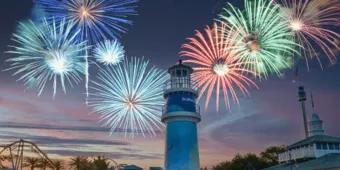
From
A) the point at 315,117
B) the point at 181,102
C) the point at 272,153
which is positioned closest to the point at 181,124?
the point at 181,102

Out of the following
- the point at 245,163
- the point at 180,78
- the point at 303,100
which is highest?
the point at 303,100

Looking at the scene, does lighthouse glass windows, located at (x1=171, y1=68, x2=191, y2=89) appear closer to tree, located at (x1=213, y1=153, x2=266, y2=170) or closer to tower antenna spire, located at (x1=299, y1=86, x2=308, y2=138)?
tree, located at (x1=213, y1=153, x2=266, y2=170)

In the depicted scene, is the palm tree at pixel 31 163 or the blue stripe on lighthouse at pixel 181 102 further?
the palm tree at pixel 31 163

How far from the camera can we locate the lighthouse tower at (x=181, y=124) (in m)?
43.9

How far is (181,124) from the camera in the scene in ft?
146

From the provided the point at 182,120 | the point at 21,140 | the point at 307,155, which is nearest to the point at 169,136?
the point at 182,120

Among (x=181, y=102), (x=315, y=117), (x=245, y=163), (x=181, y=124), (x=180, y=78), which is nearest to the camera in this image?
(x=181, y=124)

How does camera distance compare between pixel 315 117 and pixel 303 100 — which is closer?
pixel 315 117

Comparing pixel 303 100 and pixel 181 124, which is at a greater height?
pixel 303 100

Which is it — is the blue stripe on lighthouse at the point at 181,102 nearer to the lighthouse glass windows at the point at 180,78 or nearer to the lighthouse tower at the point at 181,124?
the lighthouse tower at the point at 181,124

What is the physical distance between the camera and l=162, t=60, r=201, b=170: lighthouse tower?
43.9 metres

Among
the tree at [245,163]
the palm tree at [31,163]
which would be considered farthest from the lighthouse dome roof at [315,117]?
the palm tree at [31,163]

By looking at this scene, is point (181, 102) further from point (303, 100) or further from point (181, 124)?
point (303, 100)

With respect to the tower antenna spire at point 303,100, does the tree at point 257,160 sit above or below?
below
